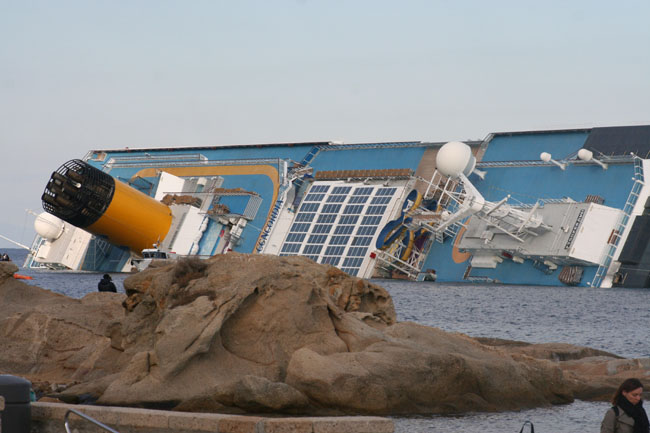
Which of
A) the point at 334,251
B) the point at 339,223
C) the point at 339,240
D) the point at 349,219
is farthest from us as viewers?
the point at 339,223

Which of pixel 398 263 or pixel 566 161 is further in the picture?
pixel 398 263

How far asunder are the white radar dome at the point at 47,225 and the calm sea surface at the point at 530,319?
15.1 meters

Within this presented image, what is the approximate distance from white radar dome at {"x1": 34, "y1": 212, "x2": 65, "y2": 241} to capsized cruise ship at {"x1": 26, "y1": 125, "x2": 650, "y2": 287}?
3.7 inches

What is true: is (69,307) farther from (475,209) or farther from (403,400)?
(475,209)

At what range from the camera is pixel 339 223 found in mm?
68375

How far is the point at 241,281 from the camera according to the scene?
52.4ft

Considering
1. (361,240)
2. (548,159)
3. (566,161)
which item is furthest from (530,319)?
(361,240)

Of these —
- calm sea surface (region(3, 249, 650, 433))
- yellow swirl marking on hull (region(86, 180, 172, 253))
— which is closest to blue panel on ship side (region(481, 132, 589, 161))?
calm sea surface (region(3, 249, 650, 433))

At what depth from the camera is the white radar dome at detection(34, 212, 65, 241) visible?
7350 centimetres

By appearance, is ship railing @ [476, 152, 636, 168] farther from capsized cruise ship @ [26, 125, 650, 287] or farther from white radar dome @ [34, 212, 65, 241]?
white radar dome @ [34, 212, 65, 241]

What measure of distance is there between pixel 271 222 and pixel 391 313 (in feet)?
168

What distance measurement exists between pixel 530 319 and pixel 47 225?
144 feet

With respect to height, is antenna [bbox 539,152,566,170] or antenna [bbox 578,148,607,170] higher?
antenna [bbox 578,148,607,170]

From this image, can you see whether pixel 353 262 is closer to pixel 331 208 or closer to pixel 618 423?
pixel 331 208
